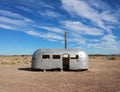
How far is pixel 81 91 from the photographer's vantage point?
12.4 meters

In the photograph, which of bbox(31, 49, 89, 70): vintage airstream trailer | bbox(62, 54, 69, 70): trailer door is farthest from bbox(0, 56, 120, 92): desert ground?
bbox(62, 54, 69, 70): trailer door

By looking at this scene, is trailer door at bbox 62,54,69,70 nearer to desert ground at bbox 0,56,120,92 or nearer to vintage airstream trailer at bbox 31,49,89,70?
vintage airstream trailer at bbox 31,49,89,70

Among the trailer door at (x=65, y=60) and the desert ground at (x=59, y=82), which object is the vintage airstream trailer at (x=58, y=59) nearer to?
the trailer door at (x=65, y=60)

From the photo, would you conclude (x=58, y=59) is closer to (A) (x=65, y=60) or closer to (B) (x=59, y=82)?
(A) (x=65, y=60)

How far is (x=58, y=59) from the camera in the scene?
24.1 meters

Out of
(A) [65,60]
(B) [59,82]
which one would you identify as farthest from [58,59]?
(B) [59,82]

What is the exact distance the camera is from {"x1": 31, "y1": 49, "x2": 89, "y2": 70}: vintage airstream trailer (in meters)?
24.0

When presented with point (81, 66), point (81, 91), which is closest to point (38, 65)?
point (81, 66)

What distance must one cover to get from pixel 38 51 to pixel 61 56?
2.73 metres

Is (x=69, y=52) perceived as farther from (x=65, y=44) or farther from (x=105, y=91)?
(x=105, y=91)

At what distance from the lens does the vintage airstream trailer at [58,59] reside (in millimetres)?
24031

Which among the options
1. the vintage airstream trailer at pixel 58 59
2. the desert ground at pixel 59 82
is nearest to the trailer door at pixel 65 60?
the vintage airstream trailer at pixel 58 59

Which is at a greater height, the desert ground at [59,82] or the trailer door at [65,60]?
the trailer door at [65,60]

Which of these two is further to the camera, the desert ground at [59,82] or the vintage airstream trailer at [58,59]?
the vintage airstream trailer at [58,59]
